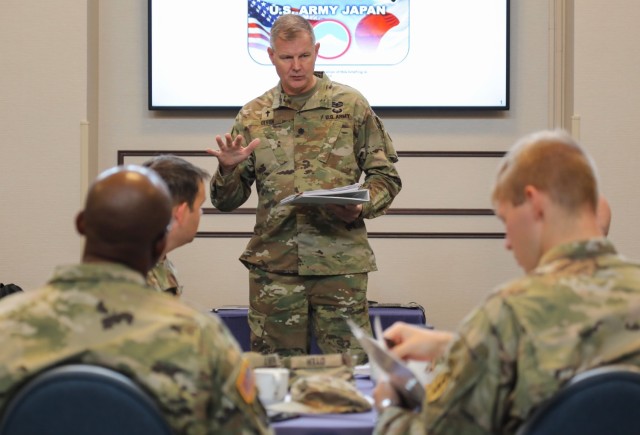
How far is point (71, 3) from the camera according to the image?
5363mm

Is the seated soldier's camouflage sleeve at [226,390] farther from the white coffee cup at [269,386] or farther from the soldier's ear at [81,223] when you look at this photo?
the white coffee cup at [269,386]

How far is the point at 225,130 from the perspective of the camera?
Answer: 554 centimetres

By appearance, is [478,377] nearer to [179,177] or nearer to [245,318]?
[179,177]

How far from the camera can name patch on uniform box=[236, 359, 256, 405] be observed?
1.49 meters

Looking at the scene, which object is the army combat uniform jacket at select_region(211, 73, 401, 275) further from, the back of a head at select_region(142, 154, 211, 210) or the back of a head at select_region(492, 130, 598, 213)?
the back of a head at select_region(492, 130, 598, 213)

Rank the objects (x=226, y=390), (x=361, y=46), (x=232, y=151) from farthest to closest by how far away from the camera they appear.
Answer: (x=361, y=46)
(x=232, y=151)
(x=226, y=390)

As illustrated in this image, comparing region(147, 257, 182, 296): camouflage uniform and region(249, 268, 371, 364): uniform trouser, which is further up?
region(147, 257, 182, 296): camouflage uniform

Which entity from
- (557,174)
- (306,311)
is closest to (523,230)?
(557,174)

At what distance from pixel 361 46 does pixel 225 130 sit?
35.7 inches

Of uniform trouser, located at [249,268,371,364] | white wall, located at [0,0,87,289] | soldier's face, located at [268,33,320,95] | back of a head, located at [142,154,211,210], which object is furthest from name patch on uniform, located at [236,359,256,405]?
A: white wall, located at [0,0,87,289]

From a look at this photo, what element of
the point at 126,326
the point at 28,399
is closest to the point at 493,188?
the point at 126,326

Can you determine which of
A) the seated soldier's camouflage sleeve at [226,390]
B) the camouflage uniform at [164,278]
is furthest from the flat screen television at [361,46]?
the seated soldier's camouflage sleeve at [226,390]

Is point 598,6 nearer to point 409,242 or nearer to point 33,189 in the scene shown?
point 409,242

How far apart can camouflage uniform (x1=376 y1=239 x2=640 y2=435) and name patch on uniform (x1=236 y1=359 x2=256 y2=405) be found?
0.96 ft
